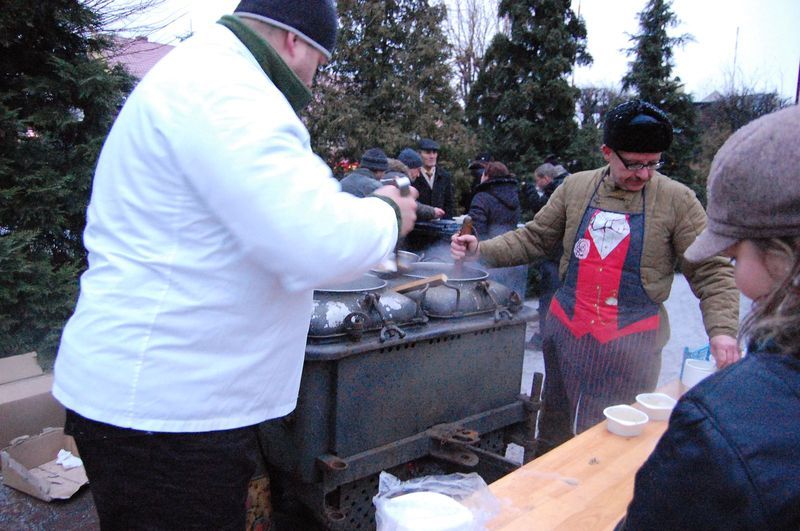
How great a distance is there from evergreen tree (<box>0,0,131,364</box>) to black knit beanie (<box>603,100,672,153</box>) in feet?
12.4

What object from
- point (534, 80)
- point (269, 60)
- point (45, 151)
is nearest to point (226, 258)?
point (269, 60)

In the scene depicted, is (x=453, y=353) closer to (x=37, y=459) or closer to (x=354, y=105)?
(x=37, y=459)

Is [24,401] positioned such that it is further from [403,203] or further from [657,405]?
[657,405]

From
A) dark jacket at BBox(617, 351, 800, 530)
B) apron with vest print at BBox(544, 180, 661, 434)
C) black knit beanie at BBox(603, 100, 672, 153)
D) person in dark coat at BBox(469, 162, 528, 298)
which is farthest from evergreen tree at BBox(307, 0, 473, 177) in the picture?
dark jacket at BBox(617, 351, 800, 530)

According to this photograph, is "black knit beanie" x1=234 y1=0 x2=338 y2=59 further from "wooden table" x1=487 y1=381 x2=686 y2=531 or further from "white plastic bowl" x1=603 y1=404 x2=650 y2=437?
"white plastic bowl" x1=603 y1=404 x2=650 y2=437

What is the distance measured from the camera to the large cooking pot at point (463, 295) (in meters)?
2.67

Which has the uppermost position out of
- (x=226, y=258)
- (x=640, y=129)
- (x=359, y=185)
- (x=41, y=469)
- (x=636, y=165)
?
(x=640, y=129)

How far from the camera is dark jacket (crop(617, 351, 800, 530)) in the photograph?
0.73 meters

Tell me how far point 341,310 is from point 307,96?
106cm

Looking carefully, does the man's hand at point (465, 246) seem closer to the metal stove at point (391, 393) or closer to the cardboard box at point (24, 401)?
the metal stove at point (391, 393)

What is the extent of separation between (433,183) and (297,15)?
521cm

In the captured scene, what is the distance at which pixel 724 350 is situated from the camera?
7.00 feet

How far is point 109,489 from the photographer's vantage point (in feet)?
4.41

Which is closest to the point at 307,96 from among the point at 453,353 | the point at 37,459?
the point at 453,353
